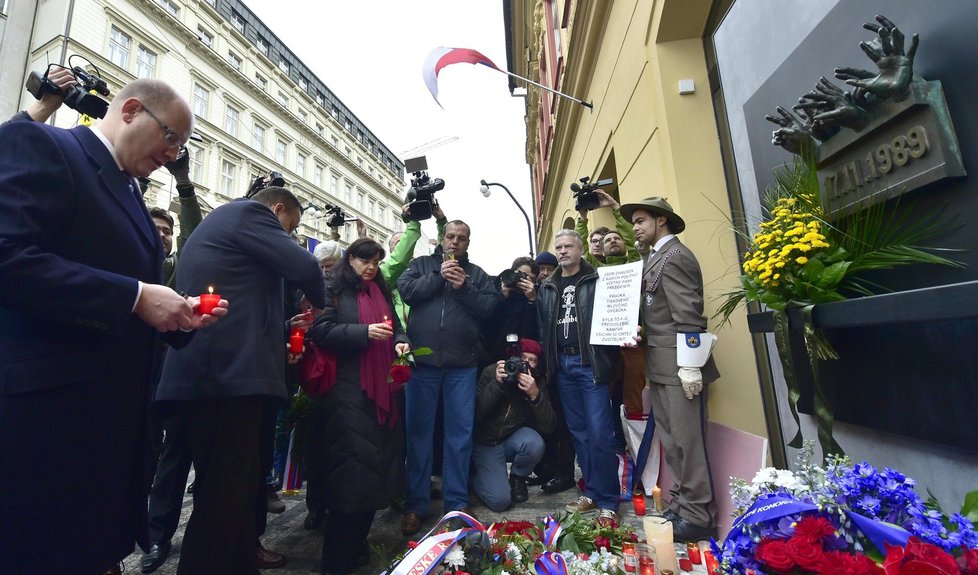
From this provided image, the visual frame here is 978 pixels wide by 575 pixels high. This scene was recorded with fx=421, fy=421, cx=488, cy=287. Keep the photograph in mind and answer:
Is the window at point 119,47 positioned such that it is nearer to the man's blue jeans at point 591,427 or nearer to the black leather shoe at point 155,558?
the black leather shoe at point 155,558

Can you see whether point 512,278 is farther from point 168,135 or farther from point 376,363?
point 168,135

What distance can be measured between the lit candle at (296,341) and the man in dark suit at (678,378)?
2.31 meters

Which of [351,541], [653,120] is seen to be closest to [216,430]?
[351,541]

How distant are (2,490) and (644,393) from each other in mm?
3655

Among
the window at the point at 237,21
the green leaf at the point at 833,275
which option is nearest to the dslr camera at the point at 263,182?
the green leaf at the point at 833,275

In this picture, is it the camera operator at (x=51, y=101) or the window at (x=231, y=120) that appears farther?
the window at (x=231, y=120)

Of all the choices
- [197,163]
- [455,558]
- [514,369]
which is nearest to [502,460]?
[514,369]

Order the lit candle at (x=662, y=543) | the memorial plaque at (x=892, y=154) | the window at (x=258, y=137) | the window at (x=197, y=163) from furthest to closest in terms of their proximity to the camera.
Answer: the window at (x=258, y=137)
the window at (x=197, y=163)
the lit candle at (x=662, y=543)
the memorial plaque at (x=892, y=154)

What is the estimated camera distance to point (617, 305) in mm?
3145

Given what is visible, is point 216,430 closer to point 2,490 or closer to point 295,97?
point 2,490

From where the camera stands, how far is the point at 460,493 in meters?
3.12

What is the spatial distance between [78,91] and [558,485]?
13.9 ft

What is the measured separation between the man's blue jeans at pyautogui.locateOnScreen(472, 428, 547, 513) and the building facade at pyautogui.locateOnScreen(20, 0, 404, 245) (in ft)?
36.7

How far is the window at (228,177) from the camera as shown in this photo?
24111 millimetres
